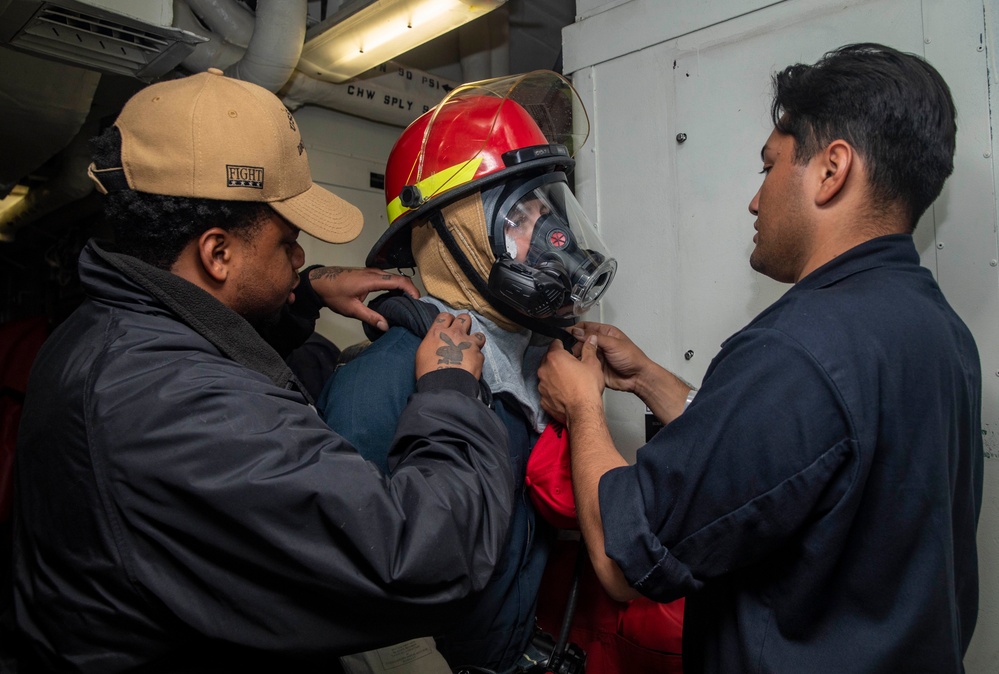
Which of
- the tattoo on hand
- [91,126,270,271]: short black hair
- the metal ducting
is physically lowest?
the tattoo on hand

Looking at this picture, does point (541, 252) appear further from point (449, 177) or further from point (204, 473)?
point (204, 473)

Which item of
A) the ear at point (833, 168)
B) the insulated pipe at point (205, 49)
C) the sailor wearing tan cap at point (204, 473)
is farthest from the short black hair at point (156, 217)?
the insulated pipe at point (205, 49)

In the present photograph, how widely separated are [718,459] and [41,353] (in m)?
1.33

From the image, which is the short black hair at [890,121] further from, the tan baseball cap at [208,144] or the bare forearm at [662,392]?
the tan baseball cap at [208,144]

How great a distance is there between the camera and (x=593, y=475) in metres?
1.47

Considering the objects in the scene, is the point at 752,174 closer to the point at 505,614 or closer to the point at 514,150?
the point at 514,150

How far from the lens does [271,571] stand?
1.15 metres

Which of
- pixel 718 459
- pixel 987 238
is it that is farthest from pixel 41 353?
pixel 987 238

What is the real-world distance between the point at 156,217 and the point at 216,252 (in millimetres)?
128

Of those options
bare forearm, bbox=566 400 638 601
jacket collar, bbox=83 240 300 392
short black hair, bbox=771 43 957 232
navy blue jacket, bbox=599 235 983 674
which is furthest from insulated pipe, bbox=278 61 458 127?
navy blue jacket, bbox=599 235 983 674

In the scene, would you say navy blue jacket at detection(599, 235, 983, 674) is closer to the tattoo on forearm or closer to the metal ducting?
the tattoo on forearm

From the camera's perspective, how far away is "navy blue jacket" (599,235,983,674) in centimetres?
117

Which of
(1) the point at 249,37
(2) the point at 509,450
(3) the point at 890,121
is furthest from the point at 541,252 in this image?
(1) the point at 249,37

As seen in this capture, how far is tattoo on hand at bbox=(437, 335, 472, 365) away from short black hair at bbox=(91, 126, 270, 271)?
519mm
